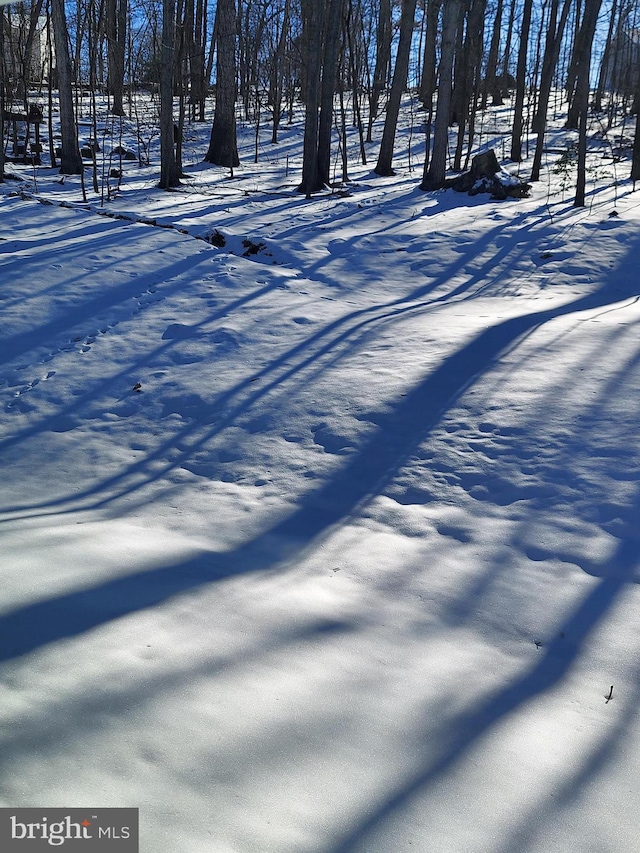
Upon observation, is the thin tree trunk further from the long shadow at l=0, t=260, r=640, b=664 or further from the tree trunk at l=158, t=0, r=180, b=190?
the tree trunk at l=158, t=0, r=180, b=190

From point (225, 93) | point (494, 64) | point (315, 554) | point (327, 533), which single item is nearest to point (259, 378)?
point (327, 533)

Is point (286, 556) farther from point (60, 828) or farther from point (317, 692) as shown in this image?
point (60, 828)

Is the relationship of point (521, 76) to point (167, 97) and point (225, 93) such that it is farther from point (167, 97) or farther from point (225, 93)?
point (167, 97)

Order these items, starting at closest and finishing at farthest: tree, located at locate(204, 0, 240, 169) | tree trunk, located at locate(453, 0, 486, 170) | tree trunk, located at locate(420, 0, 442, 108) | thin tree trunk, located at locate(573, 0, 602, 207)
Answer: thin tree trunk, located at locate(573, 0, 602, 207), tree, located at locate(204, 0, 240, 169), tree trunk, located at locate(453, 0, 486, 170), tree trunk, located at locate(420, 0, 442, 108)

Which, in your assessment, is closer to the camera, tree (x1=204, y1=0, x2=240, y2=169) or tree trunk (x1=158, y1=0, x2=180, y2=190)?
tree trunk (x1=158, y1=0, x2=180, y2=190)

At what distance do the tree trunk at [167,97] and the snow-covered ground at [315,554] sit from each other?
5.28 metres

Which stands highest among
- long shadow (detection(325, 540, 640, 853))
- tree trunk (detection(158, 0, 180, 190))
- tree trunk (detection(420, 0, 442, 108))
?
tree trunk (detection(420, 0, 442, 108))

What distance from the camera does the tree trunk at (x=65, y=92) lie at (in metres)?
12.9

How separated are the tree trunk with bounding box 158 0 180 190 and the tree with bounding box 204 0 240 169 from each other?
2371mm

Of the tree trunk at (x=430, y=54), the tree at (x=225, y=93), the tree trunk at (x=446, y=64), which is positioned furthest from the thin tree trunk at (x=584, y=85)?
the tree trunk at (x=430, y=54)

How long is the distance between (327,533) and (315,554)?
249mm

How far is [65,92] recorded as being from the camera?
13.4 m

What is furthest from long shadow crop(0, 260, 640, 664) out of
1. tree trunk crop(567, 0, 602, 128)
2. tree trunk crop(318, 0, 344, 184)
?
tree trunk crop(318, 0, 344, 184)

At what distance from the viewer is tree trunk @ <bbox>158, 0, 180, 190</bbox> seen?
39.5 ft
